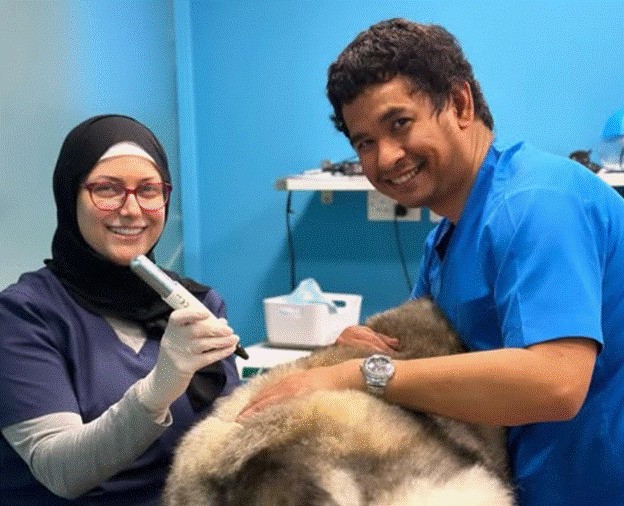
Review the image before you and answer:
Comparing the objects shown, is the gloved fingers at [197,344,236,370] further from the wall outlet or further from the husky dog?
the wall outlet

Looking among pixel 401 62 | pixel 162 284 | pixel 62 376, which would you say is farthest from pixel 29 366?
pixel 401 62

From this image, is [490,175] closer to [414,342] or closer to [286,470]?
[414,342]

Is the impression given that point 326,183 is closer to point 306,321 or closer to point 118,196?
point 306,321

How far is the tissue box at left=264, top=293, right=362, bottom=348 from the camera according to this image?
2.31m

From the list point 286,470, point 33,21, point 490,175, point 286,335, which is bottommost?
point 286,335

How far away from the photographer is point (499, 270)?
850 millimetres

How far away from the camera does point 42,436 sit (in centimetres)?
107

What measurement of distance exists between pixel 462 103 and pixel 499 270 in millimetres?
266

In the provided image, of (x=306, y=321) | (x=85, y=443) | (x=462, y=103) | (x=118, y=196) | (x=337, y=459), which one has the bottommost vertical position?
(x=306, y=321)

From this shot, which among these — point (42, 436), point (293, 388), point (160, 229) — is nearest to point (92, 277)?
point (160, 229)

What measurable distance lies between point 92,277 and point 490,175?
0.73m

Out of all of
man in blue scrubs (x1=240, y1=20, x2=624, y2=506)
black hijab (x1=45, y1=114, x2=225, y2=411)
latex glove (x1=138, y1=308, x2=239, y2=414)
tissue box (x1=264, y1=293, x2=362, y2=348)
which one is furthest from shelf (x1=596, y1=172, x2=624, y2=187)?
latex glove (x1=138, y1=308, x2=239, y2=414)

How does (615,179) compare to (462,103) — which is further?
(615,179)

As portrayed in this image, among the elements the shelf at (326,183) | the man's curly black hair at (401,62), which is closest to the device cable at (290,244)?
the shelf at (326,183)
